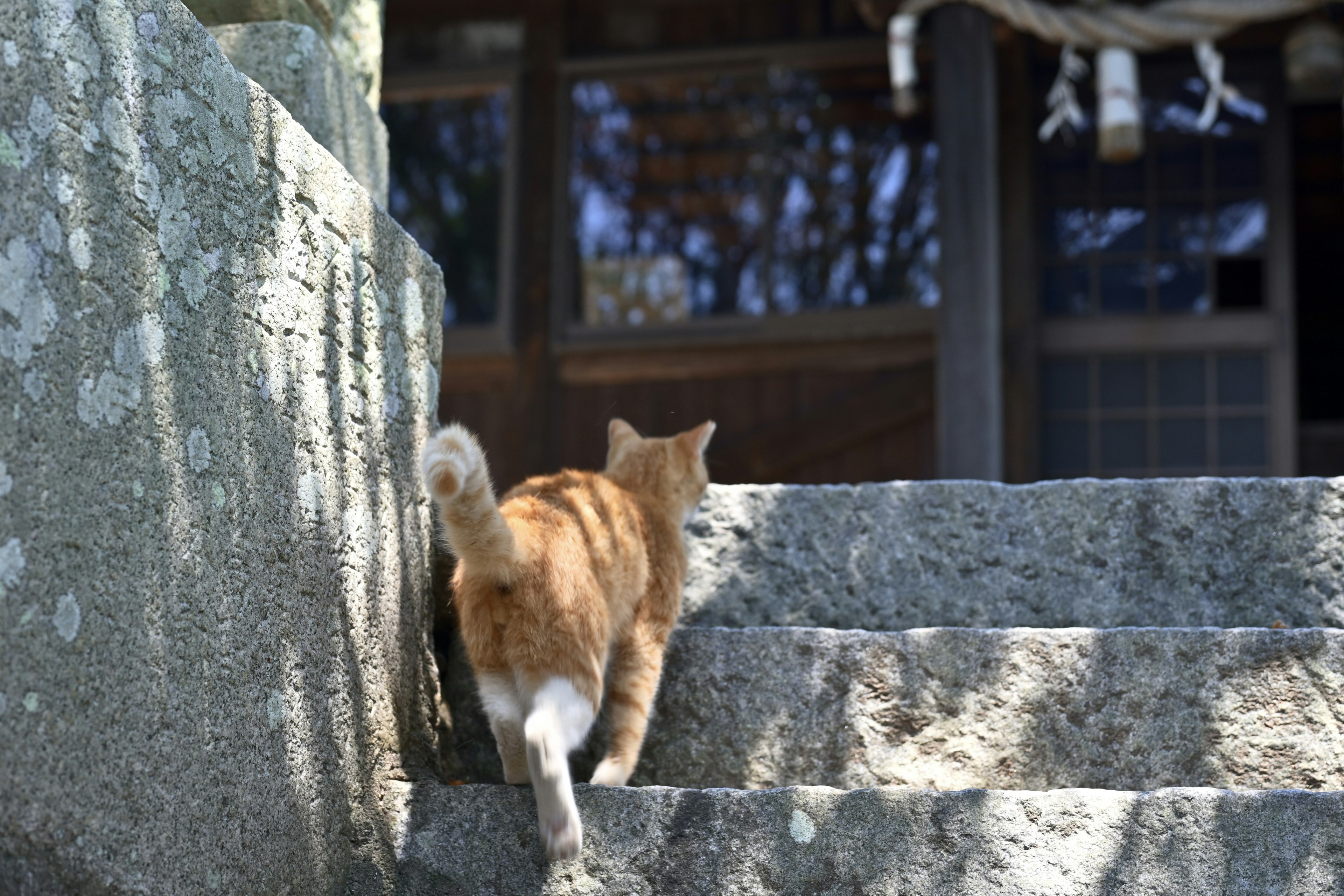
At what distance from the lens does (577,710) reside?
7.45 ft

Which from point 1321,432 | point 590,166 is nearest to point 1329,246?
point 1321,432

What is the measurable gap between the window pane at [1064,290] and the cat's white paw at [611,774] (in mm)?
5015

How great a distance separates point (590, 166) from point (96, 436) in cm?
634

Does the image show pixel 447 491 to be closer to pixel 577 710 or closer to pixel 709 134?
pixel 577 710

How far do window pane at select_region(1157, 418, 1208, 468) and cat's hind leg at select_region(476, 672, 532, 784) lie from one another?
16.9ft

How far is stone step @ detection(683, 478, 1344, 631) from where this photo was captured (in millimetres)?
2834

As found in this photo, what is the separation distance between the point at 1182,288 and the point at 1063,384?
0.84 m

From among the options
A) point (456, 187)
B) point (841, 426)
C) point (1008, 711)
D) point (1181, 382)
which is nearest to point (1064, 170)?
point (1181, 382)

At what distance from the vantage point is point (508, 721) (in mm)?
2299

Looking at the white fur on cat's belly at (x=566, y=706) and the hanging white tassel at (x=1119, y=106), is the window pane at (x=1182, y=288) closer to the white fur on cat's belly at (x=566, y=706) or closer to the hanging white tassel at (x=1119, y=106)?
the hanging white tassel at (x=1119, y=106)

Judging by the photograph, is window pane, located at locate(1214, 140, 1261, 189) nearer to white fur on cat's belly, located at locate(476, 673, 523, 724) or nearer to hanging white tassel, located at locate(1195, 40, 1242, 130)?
hanging white tassel, located at locate(1195, 40, 1242, 130)

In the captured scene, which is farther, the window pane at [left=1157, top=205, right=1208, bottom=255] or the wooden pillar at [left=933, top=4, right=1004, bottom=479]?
the window pane at [left=1157, top=205, right=1208, bottom=255]

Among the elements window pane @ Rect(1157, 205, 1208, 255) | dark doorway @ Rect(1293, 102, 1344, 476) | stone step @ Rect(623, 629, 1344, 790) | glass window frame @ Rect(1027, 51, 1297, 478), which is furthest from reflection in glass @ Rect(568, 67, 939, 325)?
stone step @ Rect(623, 629, 1344, 790)

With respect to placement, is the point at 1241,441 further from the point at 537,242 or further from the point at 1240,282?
the point at 537,242
